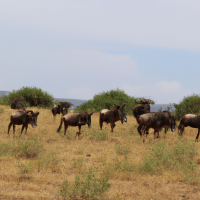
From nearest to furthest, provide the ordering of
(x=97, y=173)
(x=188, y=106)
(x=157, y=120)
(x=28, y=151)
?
(x=97, y=173) < (x=28, y=151) < (x=157, y=120) < (x=188, y=106)

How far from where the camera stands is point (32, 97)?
116ft

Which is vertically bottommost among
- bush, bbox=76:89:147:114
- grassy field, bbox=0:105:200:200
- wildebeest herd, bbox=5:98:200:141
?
grassy field, bbox=0:105:200:200

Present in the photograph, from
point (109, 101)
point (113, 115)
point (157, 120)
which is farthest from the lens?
point (109, 101)

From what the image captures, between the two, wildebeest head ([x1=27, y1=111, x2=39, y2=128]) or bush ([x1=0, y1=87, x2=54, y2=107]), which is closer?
wildebeest head ([x1=27, y1=111, x2=39, y2=128])

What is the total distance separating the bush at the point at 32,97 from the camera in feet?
116

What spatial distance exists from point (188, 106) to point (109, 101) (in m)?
9.02

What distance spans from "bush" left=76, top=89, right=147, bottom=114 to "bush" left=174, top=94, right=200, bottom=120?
6.68m

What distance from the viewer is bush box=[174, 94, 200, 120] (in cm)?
2117

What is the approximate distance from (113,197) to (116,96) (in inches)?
971

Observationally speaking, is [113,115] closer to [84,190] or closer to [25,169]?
[25,169]

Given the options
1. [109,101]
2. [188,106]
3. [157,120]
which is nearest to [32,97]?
[109,101]

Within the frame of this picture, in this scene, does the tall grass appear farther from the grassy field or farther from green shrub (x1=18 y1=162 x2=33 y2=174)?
green shrub (x1=18 y1=162 x2=33 y2=174)

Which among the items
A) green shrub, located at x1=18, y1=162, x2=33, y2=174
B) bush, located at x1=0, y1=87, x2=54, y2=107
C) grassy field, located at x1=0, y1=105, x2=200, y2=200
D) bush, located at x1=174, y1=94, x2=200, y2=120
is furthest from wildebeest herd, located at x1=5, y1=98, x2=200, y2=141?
bush, located at x1=0, y1=87, x2=54, y2=107

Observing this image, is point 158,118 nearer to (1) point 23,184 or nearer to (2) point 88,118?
(2) point 88,118
